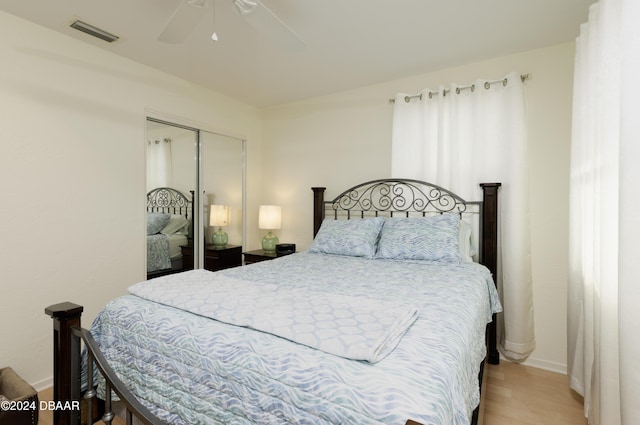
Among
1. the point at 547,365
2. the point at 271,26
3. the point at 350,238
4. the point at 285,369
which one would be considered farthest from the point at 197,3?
the point at 547,365

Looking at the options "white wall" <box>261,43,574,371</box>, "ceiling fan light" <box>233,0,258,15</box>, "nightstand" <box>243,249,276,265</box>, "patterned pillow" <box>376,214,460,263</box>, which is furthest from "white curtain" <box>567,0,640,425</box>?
"nightstand" <box>243,249,276,265</box>

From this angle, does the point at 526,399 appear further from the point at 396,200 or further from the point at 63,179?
the point at 63,179

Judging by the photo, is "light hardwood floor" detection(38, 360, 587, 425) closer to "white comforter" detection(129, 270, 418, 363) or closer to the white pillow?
"white comforter" detection(129, 270, 418, 363)

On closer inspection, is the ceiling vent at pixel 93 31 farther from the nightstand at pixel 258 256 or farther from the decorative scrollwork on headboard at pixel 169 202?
the nightstand at pixel 258 256

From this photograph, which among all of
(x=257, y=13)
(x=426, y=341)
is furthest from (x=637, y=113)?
(x=257, y=13)

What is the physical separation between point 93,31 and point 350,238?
2396mm

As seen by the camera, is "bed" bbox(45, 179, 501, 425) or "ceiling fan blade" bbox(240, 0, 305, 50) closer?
"bed" bbox(45, 179, 501, 425)

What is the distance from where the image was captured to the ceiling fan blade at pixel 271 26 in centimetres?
155

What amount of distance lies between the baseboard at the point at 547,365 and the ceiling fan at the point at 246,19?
2.86 m

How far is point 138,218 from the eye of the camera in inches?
112

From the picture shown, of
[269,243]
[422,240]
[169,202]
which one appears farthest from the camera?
[269,243]

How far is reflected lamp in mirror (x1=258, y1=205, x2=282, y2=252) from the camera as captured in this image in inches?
147

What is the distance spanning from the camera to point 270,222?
375 cm

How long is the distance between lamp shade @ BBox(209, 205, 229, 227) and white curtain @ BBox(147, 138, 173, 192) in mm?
537
